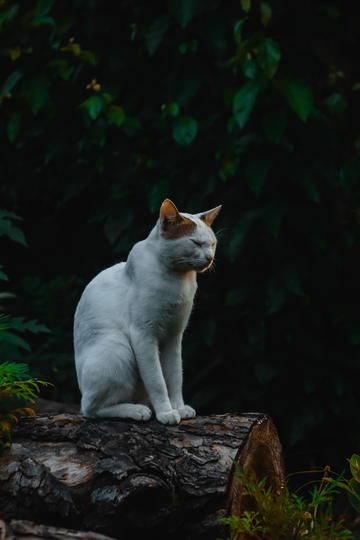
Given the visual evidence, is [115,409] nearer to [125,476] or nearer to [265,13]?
[125,476]

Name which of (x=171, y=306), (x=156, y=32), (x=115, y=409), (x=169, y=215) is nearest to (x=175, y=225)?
(x=169, y=215)

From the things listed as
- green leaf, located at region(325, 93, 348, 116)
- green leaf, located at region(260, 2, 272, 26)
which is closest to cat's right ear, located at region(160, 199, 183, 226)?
green leaf, located at region(260, 2, 272, 26)

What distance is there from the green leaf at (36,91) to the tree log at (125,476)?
6.75 ft

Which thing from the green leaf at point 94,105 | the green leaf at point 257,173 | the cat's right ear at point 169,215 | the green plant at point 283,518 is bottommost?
the green plant at point 283,518

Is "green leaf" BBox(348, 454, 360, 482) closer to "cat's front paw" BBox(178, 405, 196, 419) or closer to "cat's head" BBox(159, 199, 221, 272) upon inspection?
"cat's front paw" BBox(178, 405, 196, 419)

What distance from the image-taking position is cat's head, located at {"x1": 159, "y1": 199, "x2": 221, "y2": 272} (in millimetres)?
2793

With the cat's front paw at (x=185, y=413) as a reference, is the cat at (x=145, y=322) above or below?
above

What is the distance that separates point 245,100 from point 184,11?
64 centimetres

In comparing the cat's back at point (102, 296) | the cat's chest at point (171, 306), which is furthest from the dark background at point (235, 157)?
the cat's chest at point (171, 306)

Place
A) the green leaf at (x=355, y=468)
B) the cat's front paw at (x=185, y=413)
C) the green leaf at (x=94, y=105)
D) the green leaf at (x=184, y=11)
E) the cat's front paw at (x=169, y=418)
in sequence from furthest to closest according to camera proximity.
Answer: the green leaf at (x=94, y=105) < the green leaf at (x=184, y=11) < the cat's front paw at (x=185, y=413) < the cat's front paw at (x=169, y=418) < the green leaf at (x=355, y=468)

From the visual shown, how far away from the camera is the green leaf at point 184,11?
12.0ft

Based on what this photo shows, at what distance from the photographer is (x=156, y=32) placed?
3963 mm

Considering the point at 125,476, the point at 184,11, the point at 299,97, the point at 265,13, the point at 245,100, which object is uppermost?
the point at 184,11

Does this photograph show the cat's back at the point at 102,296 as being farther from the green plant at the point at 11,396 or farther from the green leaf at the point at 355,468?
the green leaf at the point at 355,468
